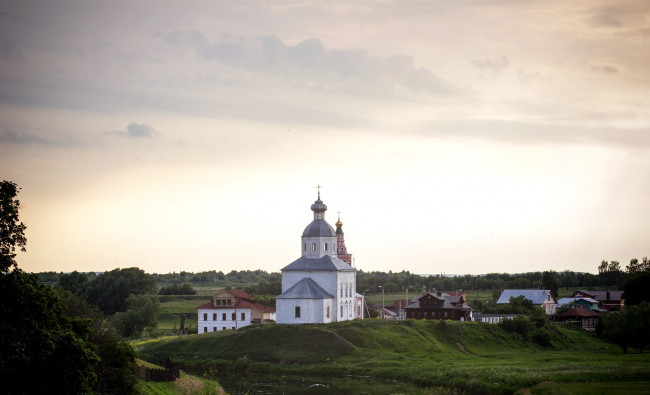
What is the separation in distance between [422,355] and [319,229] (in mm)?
21567

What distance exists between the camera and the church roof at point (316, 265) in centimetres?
7862

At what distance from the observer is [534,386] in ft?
154

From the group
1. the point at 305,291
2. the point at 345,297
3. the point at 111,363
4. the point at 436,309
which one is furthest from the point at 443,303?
the point at 111,363

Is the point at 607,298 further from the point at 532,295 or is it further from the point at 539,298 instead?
the point at 539,298

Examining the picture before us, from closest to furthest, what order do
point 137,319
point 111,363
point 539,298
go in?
point 111,363, point 137,319, point 539,298

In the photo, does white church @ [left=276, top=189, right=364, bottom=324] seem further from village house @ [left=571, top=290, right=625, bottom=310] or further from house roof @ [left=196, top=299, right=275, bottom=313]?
village house @ [left=571, top=290, right=625, bottom=310]

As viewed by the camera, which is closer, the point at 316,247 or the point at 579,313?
the point at 316,247

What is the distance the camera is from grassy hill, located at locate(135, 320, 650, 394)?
49.1 metres

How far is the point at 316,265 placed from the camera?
260 feet

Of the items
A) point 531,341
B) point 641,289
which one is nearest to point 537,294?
point 641,289

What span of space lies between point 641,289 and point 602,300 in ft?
140

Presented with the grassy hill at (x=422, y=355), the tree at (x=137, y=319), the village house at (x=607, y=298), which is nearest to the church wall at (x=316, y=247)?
the grassy hill at (x=422, y=355)

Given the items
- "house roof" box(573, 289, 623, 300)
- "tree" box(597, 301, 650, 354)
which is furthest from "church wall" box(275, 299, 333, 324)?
"house roof" box(573, 289, 623, 300)

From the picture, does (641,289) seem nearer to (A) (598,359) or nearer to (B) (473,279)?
(A) (598,359)
